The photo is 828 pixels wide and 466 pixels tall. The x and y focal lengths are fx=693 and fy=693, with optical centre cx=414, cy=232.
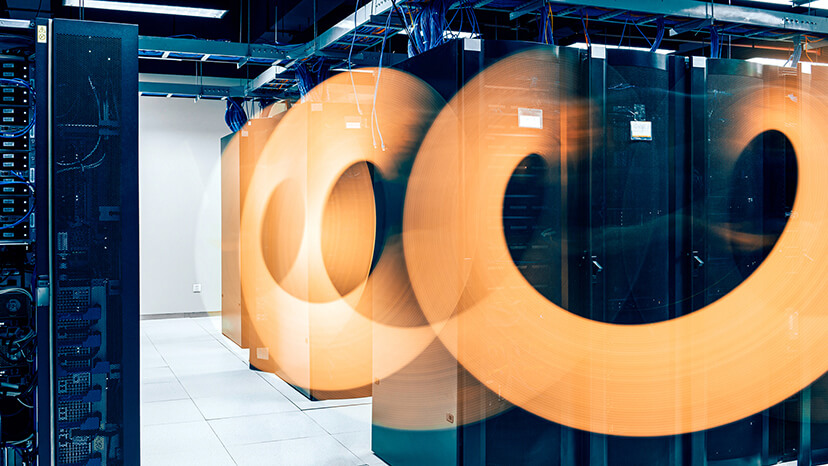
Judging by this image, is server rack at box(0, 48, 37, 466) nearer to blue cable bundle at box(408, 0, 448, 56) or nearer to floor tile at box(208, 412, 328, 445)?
floor tile at box(208, 412, 328, 445)

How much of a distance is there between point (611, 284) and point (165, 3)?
4.70 meters

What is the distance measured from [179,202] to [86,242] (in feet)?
20.0

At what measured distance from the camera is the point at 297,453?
365 centimetres

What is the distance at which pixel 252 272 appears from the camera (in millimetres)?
5945

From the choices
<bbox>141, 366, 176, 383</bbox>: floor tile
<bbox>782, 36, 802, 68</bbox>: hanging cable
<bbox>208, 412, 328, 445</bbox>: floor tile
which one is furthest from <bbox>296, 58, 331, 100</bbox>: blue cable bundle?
<bbox>782, 36, 802, 68</bbox>: hanging cable

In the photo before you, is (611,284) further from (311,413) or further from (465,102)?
(311,413)

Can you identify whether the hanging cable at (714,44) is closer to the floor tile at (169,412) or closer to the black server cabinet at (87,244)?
the black server cabinet at (87,244)

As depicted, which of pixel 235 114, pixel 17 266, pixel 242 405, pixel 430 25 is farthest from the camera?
pixel 235 114

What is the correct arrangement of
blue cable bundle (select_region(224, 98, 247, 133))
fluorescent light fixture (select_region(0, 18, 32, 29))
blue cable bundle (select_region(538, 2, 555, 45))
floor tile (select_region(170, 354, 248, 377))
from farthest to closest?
blue cable bundle (select_region(224, 98, 247, 133)) → floor tile (select_region(170, 354, 248, 377)) → blue cable bundle (select_region(538, 2, 555, 45)) → fluorescent light fixture (select_region(0, 18, 32, 29))

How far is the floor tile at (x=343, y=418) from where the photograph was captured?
161 inches

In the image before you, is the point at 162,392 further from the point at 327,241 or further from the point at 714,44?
the point at 714,44

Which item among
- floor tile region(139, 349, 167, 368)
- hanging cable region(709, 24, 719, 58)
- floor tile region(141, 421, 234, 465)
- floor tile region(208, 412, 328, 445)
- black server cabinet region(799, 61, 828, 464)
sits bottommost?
floor tile region(141, 421, 234, 465)

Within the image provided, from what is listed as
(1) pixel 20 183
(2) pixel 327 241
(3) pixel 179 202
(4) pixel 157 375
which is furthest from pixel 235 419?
(3) pixel 179 202

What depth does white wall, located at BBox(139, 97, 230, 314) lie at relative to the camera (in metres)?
8.31
